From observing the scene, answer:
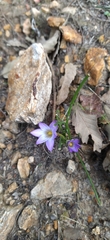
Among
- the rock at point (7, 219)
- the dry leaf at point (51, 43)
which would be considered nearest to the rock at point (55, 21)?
the dry leaf at point (51, 43)

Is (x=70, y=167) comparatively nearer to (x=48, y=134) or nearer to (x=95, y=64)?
(x=48, y=134)

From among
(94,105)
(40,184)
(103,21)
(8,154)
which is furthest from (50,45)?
(40,184)

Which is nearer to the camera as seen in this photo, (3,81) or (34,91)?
(34,91)

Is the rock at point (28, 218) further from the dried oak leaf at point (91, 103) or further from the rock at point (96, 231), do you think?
the dried oak leaf at point (91, 103)

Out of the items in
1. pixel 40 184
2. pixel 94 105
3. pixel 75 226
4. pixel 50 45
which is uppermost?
pixel 50 45

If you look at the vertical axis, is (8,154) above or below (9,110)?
below

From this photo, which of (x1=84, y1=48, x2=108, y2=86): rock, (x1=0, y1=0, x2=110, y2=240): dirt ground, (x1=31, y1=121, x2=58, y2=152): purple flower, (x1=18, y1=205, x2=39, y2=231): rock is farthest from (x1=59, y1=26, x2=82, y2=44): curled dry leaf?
(x1=18, y1=205, x2=39, y2=231): rock

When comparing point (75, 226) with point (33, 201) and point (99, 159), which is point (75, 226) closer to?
point (33, 201)
